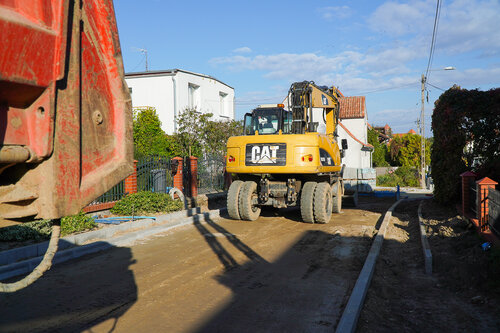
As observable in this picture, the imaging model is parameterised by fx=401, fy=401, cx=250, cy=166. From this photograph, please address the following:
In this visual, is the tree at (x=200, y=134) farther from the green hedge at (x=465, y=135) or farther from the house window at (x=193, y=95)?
the green hedge at (x=465, y=135)

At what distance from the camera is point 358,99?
139 ft

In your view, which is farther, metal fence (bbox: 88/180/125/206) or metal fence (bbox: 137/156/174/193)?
metal fence (bbox: 137/156/174/193)

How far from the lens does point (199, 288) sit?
18.9 feet

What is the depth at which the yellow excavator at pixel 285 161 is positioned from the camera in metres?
10.8

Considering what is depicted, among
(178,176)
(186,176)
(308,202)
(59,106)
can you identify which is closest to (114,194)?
(178,176)

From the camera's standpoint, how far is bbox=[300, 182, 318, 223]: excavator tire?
437 inches

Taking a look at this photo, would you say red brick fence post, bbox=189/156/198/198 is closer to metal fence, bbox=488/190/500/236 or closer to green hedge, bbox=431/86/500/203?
green hedge, bbox=431/86/500/203

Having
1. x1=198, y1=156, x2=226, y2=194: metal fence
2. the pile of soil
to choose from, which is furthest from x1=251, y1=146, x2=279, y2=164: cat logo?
x1=198, y1=156, x2=226, y2=194: metal fence

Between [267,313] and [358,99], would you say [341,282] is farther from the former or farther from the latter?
[358,99]

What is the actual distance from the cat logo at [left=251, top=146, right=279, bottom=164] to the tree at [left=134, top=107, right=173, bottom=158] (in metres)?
10.7

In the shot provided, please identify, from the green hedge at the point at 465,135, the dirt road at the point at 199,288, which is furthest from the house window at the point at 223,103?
the dirt road at the point at 199,288

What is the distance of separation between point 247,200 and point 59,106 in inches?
374

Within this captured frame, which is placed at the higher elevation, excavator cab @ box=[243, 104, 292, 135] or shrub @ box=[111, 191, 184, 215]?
excavator cab @ box=[243, 104, 292, 135]

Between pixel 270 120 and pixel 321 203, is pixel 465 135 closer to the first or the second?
pixel 321 203
